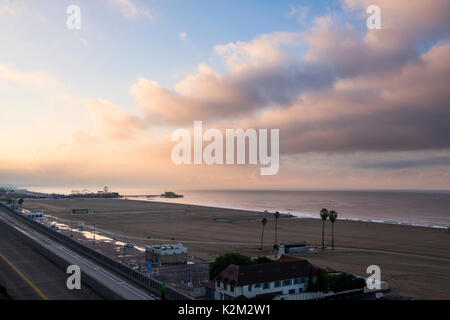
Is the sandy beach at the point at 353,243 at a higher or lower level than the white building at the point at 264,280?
lower

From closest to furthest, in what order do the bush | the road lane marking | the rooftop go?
the rooftop, the road lane marking, the bush

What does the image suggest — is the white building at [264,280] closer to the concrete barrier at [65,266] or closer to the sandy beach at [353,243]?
the concrete barrier at [65,266]

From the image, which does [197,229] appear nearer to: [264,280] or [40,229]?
[40,229]

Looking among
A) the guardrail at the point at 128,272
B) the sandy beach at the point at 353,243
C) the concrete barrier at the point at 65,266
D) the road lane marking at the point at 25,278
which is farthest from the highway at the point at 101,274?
the sandy beach at the point at 353,243

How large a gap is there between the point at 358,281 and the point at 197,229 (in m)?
73.0

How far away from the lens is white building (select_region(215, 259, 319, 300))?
127 ft

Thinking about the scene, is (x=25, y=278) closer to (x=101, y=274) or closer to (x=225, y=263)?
(x=101, y=274)

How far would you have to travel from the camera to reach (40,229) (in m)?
90.3

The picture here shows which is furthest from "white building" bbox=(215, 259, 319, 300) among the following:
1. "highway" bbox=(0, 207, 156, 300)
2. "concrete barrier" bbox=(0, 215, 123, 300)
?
"concrete barrier" bbox=(0, 215, 123, 300)

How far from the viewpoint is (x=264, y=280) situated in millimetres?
39719

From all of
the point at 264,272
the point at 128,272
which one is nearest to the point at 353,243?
the point at 264,272

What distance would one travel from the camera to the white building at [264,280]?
127 ft

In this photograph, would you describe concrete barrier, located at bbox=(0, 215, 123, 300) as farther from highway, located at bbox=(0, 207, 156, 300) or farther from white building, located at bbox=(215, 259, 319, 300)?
white building, located at bbox=(215, 259, 319, 300)
